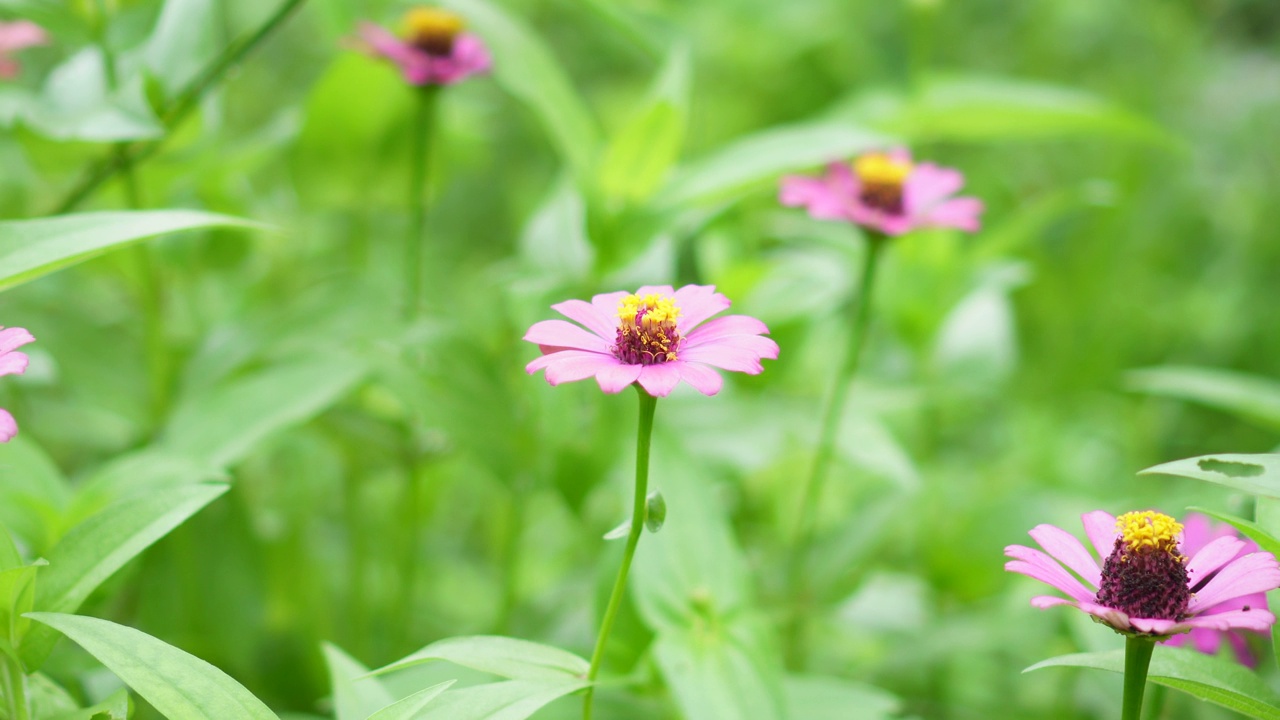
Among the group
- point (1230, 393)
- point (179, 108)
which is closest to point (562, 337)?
point (179, 108)

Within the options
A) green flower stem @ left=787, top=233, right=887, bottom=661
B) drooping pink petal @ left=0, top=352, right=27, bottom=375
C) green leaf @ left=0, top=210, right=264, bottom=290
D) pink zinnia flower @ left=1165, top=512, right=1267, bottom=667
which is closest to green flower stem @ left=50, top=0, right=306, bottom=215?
green leaf @ left=0, top=210, right=264, bottom=290

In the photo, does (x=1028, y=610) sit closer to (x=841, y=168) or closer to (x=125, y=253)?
(x=841, y=168)

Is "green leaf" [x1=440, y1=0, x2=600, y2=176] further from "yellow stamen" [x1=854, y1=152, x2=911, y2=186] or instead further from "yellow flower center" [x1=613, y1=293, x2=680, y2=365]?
"yellow flower center" [x1=613, y1=293, x2=680, y2=365]

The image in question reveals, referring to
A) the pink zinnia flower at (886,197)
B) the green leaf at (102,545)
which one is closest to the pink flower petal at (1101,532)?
the pink zinnia flower at (886,197)

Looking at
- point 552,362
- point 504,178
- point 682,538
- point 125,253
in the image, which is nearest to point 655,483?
point 682,538

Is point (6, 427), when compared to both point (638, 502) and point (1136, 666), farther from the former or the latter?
point (1136, 666)

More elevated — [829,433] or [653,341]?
[829,433]

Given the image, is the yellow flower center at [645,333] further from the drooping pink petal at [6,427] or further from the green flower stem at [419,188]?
the green flower stem at [419,188]
